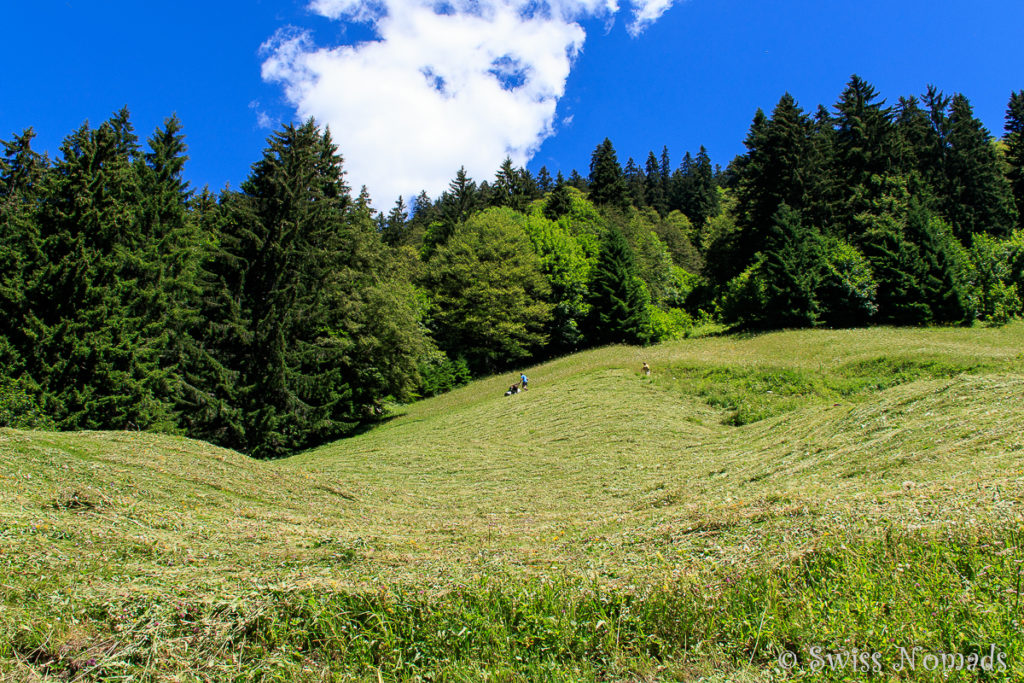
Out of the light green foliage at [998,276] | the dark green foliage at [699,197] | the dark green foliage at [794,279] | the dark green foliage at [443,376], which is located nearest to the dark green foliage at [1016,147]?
the light green foliage at [998,276]

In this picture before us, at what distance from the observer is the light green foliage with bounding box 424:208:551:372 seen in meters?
40.2

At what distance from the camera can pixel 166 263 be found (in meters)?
23.2

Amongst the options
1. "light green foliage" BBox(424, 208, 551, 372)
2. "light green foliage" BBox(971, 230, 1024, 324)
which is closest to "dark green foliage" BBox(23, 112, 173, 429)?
"light green foliage" BBox(424, 208, 551, 372)

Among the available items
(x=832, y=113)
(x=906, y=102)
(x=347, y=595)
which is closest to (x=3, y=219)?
(x=347, y=595)

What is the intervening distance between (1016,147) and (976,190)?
31.5 feet

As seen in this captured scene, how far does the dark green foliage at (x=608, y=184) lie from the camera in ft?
202

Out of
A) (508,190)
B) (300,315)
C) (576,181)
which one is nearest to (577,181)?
(576,181)

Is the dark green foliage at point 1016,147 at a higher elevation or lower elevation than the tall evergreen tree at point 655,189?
lower

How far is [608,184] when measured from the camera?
6197 cm

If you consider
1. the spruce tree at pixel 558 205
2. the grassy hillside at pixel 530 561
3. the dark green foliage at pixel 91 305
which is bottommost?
the grassy hillside at pixel 530 561

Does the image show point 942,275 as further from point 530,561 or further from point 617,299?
point 530,561

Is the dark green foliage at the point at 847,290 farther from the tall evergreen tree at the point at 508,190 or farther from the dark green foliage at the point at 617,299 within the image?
the tall evergreen tree at the point at 508,190

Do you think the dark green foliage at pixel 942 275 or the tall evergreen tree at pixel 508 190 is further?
the tall evergreen tree at pixel 508 190

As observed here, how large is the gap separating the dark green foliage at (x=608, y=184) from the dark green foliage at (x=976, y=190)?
3039 cm
